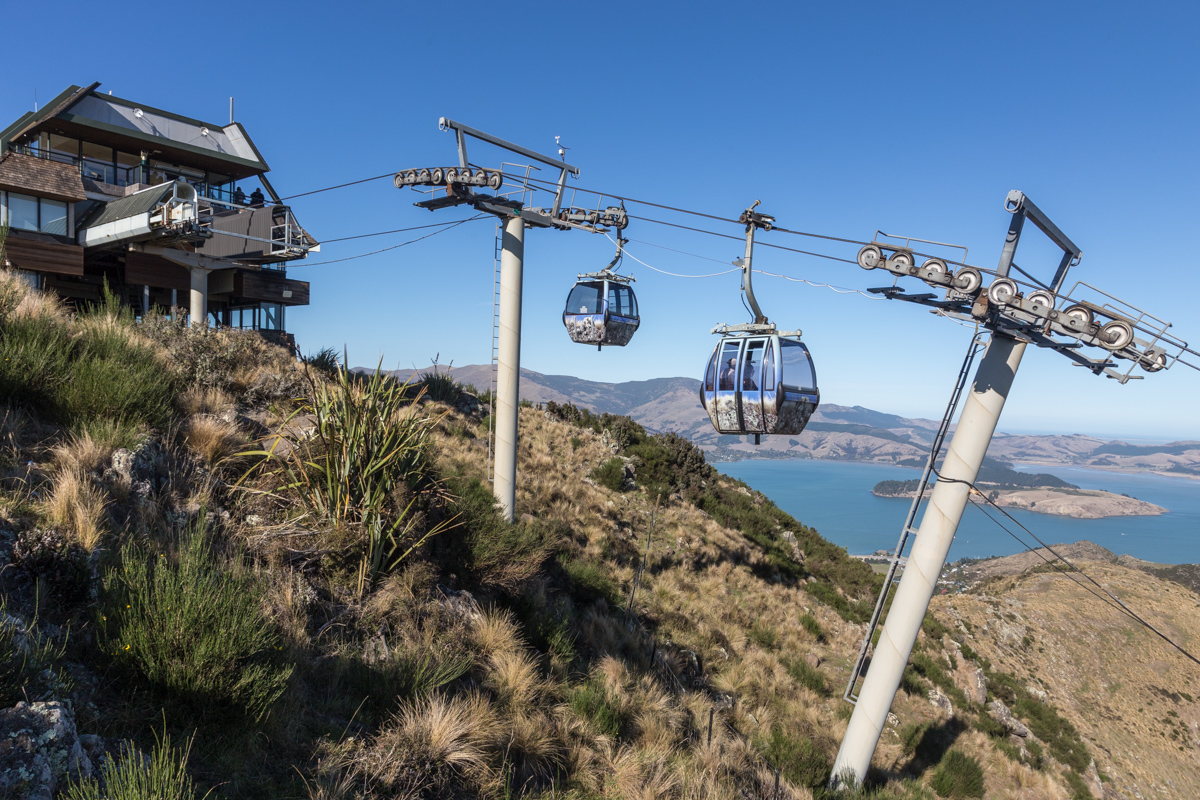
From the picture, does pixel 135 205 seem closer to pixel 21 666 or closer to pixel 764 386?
pixel 764 386

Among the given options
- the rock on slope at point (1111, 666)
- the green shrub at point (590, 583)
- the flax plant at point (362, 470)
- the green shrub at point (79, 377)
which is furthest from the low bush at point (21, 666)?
the rock on slope at point (1111, 666)

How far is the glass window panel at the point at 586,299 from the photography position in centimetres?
1256

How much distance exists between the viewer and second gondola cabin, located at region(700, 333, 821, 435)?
31.9 feet

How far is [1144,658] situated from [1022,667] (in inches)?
225

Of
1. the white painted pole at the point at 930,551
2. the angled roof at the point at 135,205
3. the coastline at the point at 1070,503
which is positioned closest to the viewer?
the white painted pole at the point at 930,551

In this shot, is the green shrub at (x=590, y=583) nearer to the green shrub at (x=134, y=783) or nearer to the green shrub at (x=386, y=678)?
the green shrub at (x=386, y=678)

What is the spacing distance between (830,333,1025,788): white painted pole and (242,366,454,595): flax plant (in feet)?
23.9

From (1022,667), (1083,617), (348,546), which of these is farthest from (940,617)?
(348,546)

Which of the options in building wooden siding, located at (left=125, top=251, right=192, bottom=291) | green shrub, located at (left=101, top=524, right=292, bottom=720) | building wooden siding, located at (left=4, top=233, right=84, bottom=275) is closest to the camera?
green shrub, located at (left=101, top=524, right=292, bottom=720)

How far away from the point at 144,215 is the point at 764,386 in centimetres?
1497

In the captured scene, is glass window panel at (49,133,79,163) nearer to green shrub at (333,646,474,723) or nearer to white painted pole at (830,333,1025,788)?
green shrub at (333,646,474,723)

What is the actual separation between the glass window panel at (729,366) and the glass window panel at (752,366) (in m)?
0.17

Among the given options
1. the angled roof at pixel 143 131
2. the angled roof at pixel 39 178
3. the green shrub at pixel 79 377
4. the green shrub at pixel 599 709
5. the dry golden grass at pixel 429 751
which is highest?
the angled roof at pixel 143 131

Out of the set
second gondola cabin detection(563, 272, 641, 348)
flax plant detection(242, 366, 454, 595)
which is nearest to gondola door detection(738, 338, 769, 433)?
second gondola cabin detection(563, 272, 641, 348)
